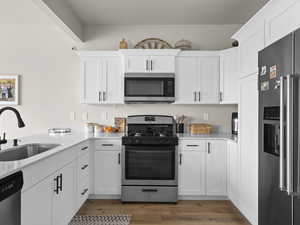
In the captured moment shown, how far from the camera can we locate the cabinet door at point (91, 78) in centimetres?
391

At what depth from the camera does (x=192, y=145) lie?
11.8 feet

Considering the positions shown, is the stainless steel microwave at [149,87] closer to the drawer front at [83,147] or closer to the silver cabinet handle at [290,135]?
the drawer front at [83,147]

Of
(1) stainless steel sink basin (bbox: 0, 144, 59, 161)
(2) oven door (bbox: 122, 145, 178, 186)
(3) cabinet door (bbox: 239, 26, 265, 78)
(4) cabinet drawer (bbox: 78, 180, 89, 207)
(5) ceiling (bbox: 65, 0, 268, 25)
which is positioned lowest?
(4) cabinet drawer (bbox: 78, 180, 89, 207)

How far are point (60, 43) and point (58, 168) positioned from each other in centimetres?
260

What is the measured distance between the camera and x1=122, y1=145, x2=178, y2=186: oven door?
3510 millimetres

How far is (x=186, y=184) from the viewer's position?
142 inches

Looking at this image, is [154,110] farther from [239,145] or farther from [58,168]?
[58,168]

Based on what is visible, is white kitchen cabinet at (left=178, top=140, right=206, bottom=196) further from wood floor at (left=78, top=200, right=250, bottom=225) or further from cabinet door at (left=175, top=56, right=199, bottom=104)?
cabinet door at (left=175, top=56, right=199, bottom=104)

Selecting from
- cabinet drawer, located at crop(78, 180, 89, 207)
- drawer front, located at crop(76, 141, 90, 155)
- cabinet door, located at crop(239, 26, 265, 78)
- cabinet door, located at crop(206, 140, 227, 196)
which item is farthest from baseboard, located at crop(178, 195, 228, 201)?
cabinet door, located at crop(239, 26, 265, 78)

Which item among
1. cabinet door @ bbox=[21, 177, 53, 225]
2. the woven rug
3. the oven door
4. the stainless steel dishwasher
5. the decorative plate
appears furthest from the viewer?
the decorative plate

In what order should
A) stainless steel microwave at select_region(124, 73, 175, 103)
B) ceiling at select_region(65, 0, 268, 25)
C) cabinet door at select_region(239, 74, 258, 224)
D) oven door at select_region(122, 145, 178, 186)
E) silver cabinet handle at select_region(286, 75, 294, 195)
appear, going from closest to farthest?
silver cabinet handle at select_region(286, 75, 294, 195)
cabinet door at select_region(239, 74, 258, 224)
ceiling at select_region(65, 0, 268, 25)
oven door at select_region(122, 145, 178, 186)
stainless steel microwave at select_region(124, 73, 175, 103)

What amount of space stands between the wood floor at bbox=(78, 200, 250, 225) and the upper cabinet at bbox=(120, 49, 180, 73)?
1.83m

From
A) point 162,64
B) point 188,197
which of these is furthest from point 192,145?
point 162,64

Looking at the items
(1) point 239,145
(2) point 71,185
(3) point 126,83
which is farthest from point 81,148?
(1) point 239,145
